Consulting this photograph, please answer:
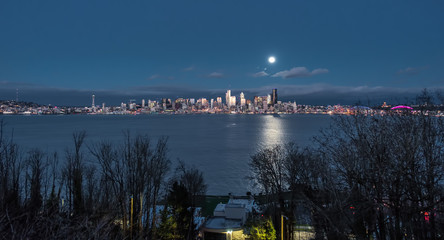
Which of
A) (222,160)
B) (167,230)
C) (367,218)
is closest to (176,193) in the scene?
(167,230)

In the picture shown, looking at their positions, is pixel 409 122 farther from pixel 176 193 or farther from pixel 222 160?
pixel 222 160

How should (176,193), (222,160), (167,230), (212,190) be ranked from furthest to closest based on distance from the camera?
1. (222,160)
2. (212,190)
3. (176,193)
4. (167,230)

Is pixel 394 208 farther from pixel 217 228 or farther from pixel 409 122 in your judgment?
pixel 217 228

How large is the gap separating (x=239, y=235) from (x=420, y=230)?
383 inches

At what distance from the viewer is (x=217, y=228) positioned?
549 inches

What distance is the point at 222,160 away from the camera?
35.3m

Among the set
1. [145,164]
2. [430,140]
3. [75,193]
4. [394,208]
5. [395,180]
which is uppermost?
[430,140]

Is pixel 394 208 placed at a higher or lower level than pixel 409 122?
lower

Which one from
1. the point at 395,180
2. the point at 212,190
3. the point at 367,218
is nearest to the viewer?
the point at 395,180

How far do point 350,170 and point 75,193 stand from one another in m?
12.9

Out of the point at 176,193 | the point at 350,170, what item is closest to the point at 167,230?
the point at 176,193

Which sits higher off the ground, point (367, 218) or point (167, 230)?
point (367, 218)

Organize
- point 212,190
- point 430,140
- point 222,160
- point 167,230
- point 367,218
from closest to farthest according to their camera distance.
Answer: point 430,140 < point 367,218 < point 167,230 < point 212,190 < point 222,160

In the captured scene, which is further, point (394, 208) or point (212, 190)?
point (212, 190)
